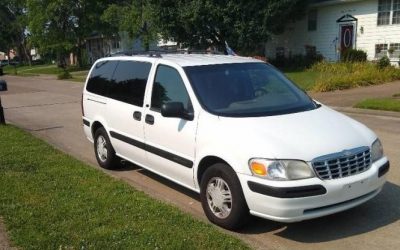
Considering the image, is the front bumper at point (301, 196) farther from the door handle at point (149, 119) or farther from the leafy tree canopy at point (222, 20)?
the leafy tree canopy at point (222, 20)

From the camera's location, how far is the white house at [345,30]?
25.6m

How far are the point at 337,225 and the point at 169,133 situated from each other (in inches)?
81.3

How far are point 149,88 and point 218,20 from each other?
72.5 feet

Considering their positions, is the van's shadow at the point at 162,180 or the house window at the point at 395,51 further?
the house window at the point at 395,51

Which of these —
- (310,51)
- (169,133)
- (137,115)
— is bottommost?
(310,51)

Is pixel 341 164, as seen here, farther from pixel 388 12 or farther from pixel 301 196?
pixel 388 12

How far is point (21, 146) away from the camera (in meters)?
9.13

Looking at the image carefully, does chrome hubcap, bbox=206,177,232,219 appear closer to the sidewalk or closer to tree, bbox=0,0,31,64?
the sidewalk

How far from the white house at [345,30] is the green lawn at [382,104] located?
12.9 m

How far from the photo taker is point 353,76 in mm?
18766

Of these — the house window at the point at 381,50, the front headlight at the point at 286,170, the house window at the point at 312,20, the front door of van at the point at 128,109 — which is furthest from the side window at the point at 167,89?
the house window at the point at 312,20

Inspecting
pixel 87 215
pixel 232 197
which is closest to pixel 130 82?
pixel 87 215

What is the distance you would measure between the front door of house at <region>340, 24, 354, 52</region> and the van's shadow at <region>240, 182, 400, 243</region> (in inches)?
920

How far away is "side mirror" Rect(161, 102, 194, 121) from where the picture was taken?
5.39 metres
